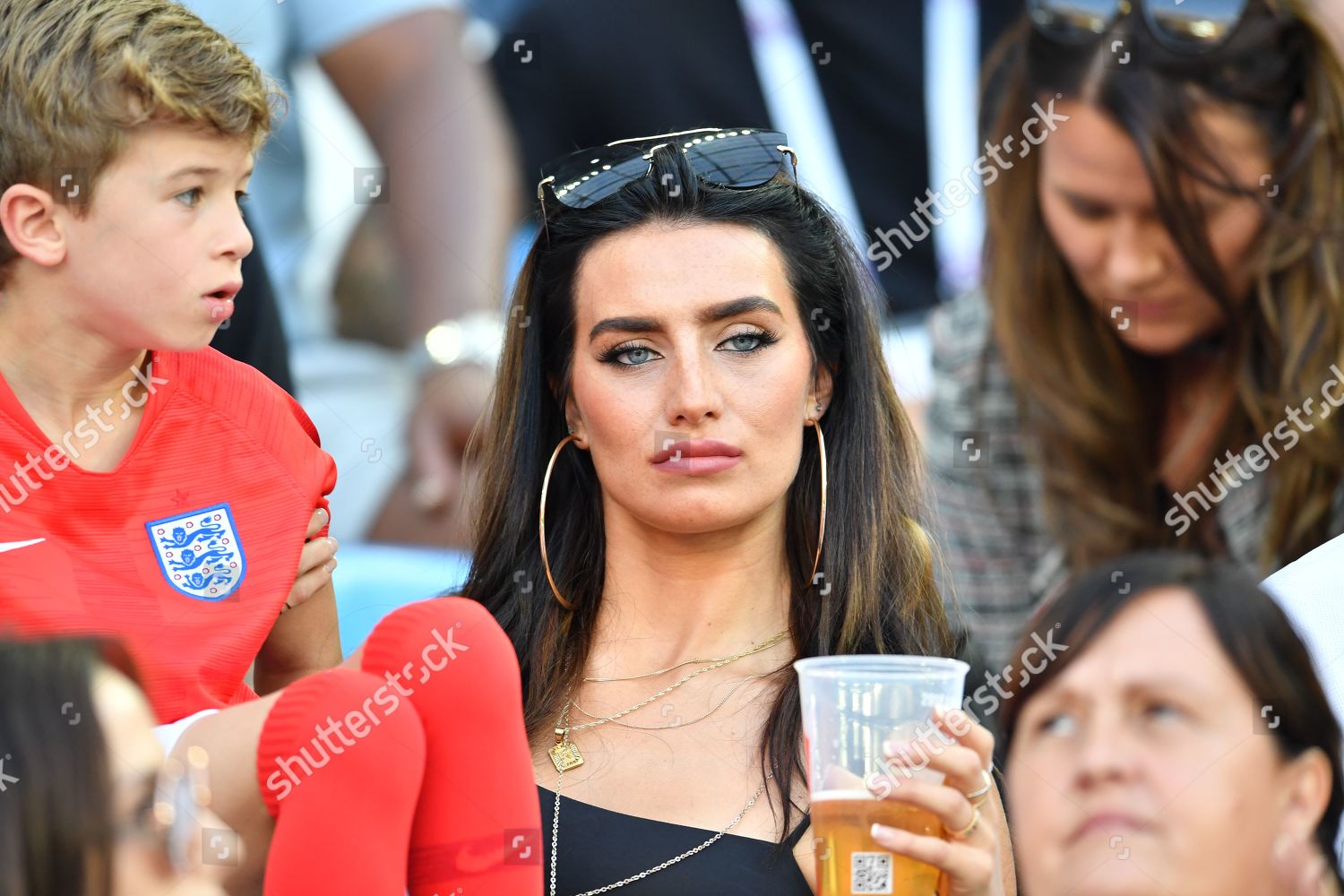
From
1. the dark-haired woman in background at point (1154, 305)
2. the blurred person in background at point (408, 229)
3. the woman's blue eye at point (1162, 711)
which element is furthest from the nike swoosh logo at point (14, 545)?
the dark-haired woman in background at point (1154, 305)

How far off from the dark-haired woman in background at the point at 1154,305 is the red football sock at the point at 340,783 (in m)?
1.86

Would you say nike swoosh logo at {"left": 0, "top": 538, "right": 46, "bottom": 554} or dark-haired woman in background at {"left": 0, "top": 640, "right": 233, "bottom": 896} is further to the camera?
nike swoosh logo at {"left": 0, "top": 538, "right": 46, "bottom": 554}

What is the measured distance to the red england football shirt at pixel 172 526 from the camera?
2.37 m

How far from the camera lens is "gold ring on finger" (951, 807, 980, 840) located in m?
2.11

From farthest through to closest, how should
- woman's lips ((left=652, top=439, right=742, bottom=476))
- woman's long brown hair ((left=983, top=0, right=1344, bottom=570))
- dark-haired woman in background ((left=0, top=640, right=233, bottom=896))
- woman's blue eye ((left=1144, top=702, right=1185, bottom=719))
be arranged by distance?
woman's long brown hair ((left=983, top=0, right=1344, bottom=570)) → woman's lips ((left=652, top=439, right=742, bottom=476)) → woman's blue eye ((left=1144, top=702, right=1185, bottom=719)) → dark-haired woman in background ((left=0, top=640, right=233, bottom=896))

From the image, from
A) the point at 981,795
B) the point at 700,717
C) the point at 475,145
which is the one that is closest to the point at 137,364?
the point at 700,717

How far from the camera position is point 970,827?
7.00 ft

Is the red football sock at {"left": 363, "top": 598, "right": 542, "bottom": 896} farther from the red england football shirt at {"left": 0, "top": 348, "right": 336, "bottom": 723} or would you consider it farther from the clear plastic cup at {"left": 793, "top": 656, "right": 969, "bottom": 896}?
the red england football shirt at {"left": 0, "top": 348, "right": 336, "bottom": 723}

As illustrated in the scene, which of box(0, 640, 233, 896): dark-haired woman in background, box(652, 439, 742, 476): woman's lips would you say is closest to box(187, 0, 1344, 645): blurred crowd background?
box(652, 439, 742, 476): woman's lips

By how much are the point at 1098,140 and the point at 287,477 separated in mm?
1975

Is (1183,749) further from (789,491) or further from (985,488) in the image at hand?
(985,488)

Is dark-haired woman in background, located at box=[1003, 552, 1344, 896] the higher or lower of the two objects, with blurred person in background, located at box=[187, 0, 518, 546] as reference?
lower

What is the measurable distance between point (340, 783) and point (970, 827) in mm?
765

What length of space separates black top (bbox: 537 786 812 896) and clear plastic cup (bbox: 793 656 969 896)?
35 cm
